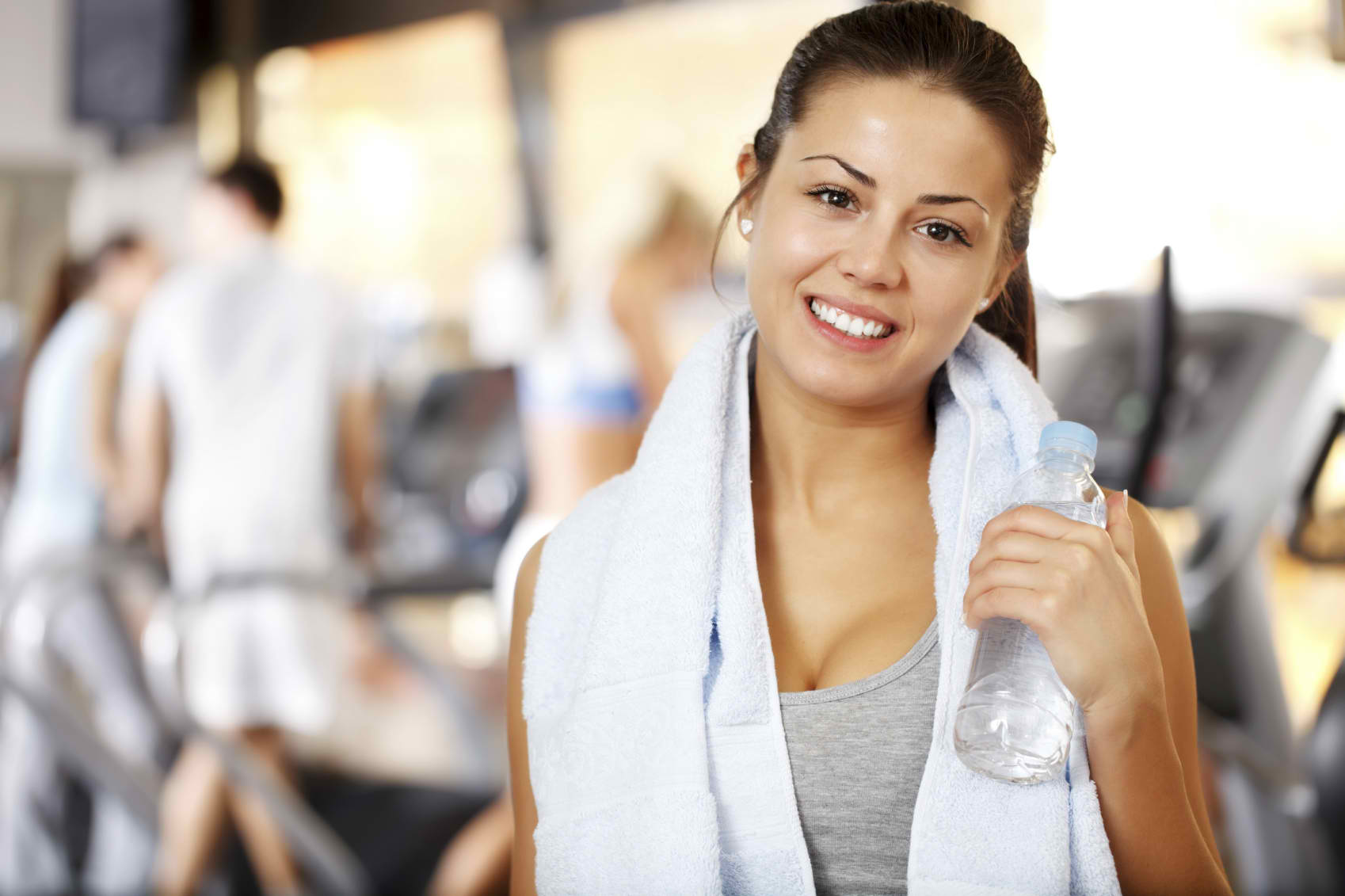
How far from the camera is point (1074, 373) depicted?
6.54ft

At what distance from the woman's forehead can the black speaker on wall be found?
11.9ft

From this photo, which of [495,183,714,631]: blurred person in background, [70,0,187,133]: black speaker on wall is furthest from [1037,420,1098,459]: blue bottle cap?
[70,0,187,133]: black speaker on wall

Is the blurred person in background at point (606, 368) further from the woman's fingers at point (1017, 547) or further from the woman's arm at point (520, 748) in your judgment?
the woman's fingers at point (1017, 547)

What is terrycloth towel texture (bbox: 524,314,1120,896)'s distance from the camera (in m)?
0.75

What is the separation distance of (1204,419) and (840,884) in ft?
4.84

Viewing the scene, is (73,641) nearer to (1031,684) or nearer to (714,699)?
(714,699)

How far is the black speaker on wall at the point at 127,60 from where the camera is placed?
12.1ft

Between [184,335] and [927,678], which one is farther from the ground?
[184,335]

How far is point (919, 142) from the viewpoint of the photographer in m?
0.76

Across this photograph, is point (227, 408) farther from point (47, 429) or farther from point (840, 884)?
point (840, 884)

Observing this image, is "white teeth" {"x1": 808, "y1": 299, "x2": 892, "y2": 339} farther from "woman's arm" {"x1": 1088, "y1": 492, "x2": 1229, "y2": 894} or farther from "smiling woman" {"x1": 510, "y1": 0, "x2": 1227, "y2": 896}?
"woman's arm" {"x1": 1088, "y1": 492, "x2": 1229, "y2": 894}

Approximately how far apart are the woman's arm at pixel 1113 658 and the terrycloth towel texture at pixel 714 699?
0.02 metres

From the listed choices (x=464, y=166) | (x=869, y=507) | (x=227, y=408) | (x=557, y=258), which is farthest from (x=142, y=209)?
(x=869, y=507)

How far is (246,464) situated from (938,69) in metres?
2.26
